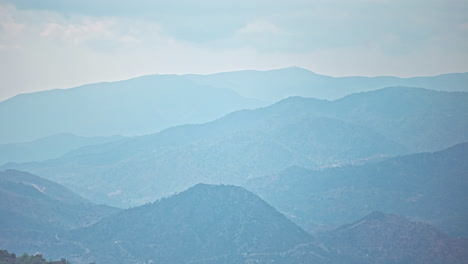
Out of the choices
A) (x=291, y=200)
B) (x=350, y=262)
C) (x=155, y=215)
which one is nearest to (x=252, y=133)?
(x=291, y=200)

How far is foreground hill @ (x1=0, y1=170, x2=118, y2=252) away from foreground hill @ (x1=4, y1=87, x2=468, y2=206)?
1275 inches

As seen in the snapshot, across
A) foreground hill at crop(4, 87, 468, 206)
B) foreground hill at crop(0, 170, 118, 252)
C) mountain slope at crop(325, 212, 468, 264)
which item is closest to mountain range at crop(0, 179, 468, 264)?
mountain slope at crop(325, 212, 468, 264)

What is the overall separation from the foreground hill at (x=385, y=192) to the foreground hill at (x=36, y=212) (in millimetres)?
42282

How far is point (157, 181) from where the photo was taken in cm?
17038

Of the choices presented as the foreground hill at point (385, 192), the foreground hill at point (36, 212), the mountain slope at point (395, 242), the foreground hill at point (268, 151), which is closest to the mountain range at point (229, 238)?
the mountain slope at point (395, 242)

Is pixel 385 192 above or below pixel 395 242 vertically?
below

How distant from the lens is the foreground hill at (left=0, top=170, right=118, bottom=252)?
96562mm

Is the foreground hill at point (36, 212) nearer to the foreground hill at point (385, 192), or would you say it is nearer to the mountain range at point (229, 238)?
the mountain range at point (229, 238)

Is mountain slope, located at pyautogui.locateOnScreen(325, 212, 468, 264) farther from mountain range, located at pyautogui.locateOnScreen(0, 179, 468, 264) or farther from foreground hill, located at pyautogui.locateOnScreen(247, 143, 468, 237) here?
foreground hill, located at pyautogui.locateOnScreen(247, 143, 468, 237)

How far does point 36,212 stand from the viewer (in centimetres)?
10712

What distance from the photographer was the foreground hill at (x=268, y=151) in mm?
168125

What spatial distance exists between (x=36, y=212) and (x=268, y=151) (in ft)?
285

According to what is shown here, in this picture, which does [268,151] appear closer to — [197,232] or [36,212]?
[36,212]

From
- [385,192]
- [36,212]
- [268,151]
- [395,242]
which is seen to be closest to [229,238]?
[395,242]
